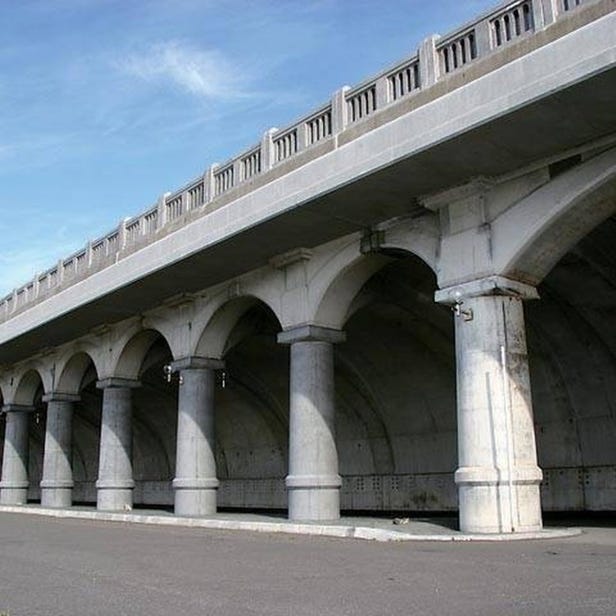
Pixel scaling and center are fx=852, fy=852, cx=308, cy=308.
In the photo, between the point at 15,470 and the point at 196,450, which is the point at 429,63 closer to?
the point at 196,450

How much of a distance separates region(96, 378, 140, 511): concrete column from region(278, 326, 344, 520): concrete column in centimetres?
906

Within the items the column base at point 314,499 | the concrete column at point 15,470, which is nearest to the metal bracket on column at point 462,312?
the column base at point 314,499

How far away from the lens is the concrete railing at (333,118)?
40.9 ft

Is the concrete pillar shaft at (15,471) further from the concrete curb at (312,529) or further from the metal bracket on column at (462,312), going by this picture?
the metal bracket on column at (462,312)

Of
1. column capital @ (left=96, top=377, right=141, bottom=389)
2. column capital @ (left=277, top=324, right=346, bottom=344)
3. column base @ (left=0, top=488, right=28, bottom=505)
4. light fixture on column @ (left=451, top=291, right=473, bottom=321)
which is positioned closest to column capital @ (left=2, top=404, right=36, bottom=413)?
column base @ (left=0, top=488, right=28, bottom=505)

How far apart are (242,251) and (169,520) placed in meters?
6.03

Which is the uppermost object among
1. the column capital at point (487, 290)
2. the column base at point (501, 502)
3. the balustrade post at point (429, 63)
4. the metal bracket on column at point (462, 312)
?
the balustrade post at point (429, 63)

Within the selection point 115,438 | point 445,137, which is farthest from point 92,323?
point 445,137

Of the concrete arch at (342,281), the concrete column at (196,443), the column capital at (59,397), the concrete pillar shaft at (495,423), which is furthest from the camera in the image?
the column capital at (59,397)

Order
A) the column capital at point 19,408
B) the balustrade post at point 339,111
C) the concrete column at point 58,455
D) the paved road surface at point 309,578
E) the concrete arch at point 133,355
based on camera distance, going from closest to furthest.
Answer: the paved road surface at point 309,578
the balustrade post at point 339,111
the concrete arch at point 133,355
the concrete column at point 58,455
the column capital at point 19,408

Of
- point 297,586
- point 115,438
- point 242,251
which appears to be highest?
point 242,251

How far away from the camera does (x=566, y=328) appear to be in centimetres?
1848

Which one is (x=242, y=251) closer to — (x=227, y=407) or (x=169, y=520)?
(x=169, y=520)

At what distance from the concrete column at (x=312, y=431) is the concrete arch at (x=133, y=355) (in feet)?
26.4
